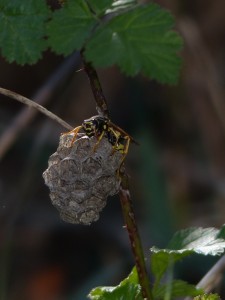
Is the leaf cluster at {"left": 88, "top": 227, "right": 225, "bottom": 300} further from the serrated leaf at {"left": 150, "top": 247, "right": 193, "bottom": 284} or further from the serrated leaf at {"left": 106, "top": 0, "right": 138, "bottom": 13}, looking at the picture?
the serrated leaf at {"left": 106, "top": 0, "right": 138, "bottom": 13}

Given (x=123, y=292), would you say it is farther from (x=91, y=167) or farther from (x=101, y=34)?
(x=101, y=34)

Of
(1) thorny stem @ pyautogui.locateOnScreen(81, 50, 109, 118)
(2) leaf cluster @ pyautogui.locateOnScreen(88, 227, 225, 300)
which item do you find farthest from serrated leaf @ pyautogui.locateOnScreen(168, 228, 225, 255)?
(1) thorny stem @ pyautogui.locateOnScreen(81, 50, 109, 118)

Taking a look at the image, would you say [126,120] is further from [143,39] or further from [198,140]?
[143,39]

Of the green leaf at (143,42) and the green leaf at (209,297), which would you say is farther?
the green leaf at (209,297)

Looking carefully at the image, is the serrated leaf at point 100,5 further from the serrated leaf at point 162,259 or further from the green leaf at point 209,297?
the green leaf at point 209,297

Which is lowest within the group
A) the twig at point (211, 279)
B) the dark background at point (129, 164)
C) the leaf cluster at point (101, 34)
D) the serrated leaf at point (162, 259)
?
the dark background at point (129, 164)

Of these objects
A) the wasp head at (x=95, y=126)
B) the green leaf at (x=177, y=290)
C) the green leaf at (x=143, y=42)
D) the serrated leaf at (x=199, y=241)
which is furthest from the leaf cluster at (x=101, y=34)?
the green leaf at (x=177, y=290)
